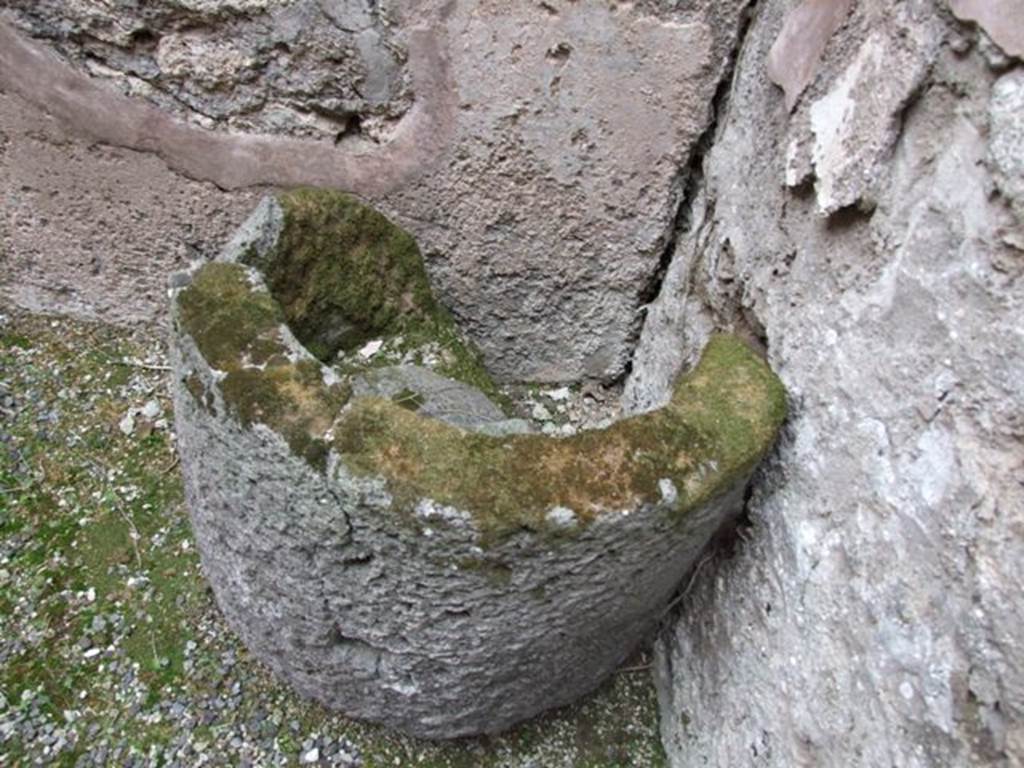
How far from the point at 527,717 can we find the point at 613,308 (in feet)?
3.06

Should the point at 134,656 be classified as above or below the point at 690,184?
below

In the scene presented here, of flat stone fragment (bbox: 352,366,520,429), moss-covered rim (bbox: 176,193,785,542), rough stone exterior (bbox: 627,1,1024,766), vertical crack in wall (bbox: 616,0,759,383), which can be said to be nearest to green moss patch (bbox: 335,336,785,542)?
moss-covered rim (bbox: 176,193,785,542)

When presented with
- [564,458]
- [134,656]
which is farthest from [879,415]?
[134,656]

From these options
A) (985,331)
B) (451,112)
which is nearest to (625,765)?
(985,331)

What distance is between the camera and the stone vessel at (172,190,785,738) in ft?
3.47

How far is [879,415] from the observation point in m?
0.98

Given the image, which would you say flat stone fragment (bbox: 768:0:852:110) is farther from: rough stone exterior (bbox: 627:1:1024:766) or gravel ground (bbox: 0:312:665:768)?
gravel ground (bbox: 0:312:665:768)

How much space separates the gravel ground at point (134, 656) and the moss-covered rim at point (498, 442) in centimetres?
67

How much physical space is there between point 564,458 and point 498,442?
0.31ft

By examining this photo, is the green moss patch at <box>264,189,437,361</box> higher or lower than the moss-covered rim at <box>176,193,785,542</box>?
lower

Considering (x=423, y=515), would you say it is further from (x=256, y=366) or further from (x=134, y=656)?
(x=134, y=656)

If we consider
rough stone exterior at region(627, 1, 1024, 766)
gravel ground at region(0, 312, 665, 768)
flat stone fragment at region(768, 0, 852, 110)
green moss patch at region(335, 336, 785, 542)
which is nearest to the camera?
rough stone exterior at region(627, 1, 1024, 766)

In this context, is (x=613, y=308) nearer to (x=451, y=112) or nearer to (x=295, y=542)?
(x=451, y=112)

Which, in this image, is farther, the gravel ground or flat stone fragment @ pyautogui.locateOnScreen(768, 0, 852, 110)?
the gravel ground
